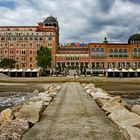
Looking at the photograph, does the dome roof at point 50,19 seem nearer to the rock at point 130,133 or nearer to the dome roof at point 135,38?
the dome roof at point 135,38

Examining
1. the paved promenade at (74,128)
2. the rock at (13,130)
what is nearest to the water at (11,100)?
the paved promenade at (74,128)

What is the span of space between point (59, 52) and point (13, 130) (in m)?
173

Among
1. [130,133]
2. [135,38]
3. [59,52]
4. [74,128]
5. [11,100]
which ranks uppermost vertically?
[135,38]

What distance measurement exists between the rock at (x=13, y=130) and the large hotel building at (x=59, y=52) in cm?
16354

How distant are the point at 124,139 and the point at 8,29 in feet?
568

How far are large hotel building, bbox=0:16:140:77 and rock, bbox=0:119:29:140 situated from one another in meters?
164

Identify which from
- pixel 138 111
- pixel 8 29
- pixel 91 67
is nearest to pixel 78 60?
pixel 91 67

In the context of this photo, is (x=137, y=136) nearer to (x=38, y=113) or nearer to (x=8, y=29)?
(x=38, y=113)

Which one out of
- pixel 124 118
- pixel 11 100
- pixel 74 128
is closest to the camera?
pixel 74 128

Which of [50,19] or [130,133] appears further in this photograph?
[50,19]

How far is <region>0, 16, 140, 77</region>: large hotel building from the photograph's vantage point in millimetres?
178750

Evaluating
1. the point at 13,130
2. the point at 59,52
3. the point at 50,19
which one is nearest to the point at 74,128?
the point at 13,130

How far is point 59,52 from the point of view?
185 meters

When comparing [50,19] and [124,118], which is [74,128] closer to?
[124,118]
